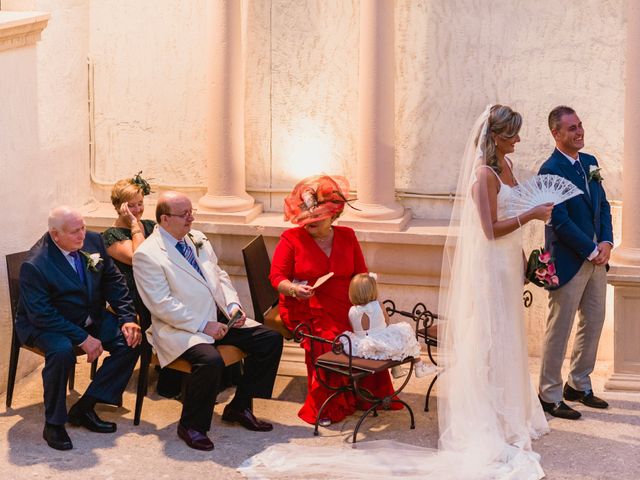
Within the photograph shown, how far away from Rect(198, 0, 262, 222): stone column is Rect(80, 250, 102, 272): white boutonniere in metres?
1.51

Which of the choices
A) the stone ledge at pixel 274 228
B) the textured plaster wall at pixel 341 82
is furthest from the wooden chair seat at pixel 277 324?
the textured plaster wall at pixel 341 82

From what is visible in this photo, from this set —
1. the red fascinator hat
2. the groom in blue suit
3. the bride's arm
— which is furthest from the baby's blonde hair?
the groom in blue suit

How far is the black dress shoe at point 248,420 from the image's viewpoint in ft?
23.2

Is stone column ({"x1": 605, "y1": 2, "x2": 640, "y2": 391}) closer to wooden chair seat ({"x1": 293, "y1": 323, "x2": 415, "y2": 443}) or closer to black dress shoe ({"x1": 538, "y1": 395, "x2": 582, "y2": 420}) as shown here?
black dress shoe ({"x1": 538, "y1": 395, "x2": 582, "y2": 420})

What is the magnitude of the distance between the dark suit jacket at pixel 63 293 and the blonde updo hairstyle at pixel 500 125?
230cm

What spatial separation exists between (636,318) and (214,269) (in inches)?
105

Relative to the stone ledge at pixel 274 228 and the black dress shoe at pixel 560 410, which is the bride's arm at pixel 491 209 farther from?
the stone ledge at pixel 274 228

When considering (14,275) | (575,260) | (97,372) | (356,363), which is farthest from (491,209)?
(14,275)

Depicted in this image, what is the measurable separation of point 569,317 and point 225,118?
2.74m

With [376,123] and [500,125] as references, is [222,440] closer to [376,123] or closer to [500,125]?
[500,125]

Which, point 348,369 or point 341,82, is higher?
point 341,82

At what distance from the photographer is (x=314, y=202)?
7.35m

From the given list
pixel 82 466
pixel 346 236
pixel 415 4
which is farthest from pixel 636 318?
pixel 82 466

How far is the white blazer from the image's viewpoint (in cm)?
694
